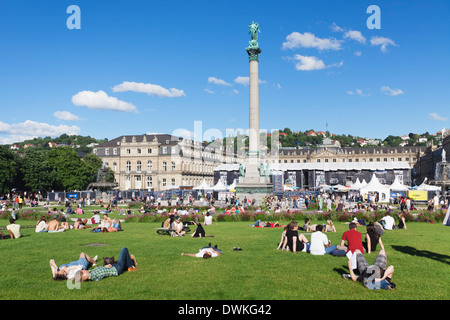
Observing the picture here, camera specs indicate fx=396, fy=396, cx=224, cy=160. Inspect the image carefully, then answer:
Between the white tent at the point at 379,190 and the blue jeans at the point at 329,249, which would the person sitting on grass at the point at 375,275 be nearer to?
the blue jeans at the point at 329,249

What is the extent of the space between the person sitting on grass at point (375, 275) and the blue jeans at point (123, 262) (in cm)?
567

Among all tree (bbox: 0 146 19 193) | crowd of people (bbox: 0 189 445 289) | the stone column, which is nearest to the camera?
crowd of people (bbox: 0 189 445 289)

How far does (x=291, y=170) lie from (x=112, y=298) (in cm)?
7169

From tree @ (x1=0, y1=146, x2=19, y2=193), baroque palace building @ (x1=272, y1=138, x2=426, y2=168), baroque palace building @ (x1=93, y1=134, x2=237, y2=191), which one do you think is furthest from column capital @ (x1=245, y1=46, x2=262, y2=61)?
baroque palace building @ (x1=272, y1=138, x2=426, y2=168)

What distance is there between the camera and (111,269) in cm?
1023

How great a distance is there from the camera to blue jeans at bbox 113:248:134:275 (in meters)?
10.4

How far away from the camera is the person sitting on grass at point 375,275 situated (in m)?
8.90

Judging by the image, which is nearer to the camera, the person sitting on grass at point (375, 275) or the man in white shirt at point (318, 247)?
the person sitting on grass at point (375, 275)

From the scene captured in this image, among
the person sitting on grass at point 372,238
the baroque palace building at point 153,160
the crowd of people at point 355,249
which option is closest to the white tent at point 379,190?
the crowd of people at point 355,249

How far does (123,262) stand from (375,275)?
6.36 meters

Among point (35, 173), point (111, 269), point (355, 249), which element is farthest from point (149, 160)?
point (111, 269)

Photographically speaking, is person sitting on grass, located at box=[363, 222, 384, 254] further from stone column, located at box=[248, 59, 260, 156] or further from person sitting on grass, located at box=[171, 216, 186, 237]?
stone column, located at box=[248, 59, 260, 156]
